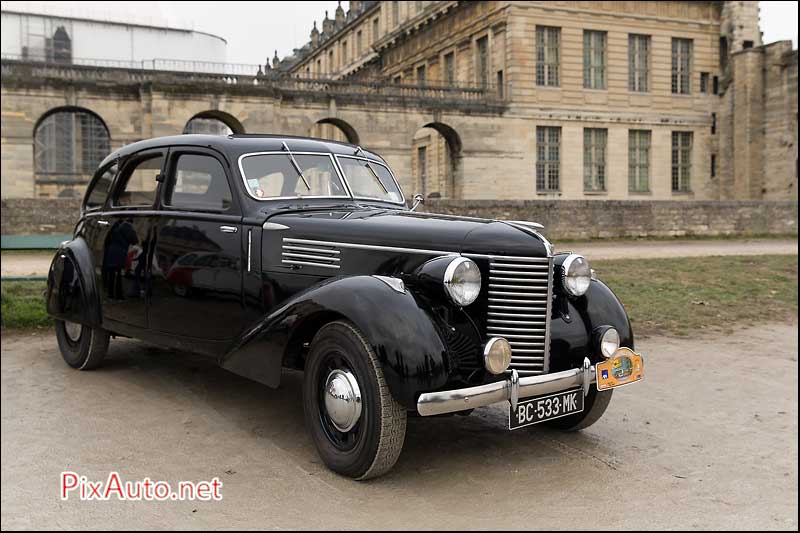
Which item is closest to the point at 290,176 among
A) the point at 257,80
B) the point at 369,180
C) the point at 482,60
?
the point at 369,180

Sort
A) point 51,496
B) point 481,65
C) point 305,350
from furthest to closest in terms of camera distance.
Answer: point 481,65 < point 305,350 < point 51,496

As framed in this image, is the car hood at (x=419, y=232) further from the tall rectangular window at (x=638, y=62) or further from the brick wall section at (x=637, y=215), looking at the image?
the tall rectangular window at (x=638, y=62)

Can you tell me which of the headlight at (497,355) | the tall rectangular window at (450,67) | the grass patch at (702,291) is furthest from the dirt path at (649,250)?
the tall rectangular window at (450,67)

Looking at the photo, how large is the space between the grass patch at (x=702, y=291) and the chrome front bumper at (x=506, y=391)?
5150mm

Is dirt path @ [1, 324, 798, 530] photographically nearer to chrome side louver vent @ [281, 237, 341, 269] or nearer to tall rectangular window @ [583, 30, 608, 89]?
chrome side louver vent @ [281, 237, 341, 269]

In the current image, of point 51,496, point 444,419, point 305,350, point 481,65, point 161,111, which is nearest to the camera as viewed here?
point 51,496

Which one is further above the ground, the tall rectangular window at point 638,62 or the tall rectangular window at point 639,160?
the tall rectangular window at point 638,62

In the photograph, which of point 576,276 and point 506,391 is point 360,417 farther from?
point 576,276

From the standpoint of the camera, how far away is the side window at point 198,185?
567 centimetres

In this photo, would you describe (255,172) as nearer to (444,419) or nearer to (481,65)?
(444,419)

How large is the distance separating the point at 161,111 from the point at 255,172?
2894 centimetres

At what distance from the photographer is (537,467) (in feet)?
14.8

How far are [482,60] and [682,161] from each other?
41.4 feet

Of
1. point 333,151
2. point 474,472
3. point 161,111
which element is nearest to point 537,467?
point 474,472
